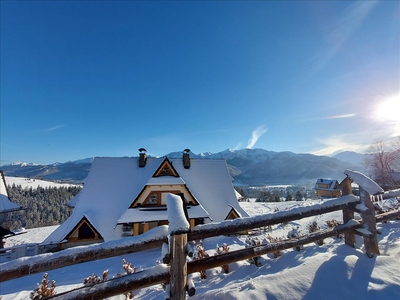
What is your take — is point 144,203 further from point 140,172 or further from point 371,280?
point 371,280

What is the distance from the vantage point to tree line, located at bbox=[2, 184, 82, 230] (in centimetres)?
4241

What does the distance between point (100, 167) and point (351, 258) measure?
1719cm

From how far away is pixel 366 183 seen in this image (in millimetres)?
3824

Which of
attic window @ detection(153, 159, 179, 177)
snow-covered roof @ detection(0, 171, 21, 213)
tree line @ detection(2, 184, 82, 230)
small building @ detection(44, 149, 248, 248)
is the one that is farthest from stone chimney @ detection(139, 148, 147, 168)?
tree line @ detection(2, 184, 82, 230)

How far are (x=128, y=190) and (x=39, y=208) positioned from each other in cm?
5276

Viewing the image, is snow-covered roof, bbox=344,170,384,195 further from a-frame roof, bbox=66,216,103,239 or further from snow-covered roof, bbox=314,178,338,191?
snow-covered roof, bbox=314,178,338,191

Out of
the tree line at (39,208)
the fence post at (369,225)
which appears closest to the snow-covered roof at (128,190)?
the fence post at (369,225)

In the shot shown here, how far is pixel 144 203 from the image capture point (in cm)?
1326

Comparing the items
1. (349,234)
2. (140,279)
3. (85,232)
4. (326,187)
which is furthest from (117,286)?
(326,187)

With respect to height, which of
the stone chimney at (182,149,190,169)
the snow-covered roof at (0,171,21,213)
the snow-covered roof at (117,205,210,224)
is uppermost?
the stone chimney at (182,149,190,169)

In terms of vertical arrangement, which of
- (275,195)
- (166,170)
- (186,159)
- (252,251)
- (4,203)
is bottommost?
(275,195)

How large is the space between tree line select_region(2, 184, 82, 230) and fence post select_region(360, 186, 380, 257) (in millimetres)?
A: 43855

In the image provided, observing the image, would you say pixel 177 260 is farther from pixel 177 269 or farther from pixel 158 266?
pixel 158 266

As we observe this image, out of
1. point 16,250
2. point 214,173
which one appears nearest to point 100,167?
point 16,250
